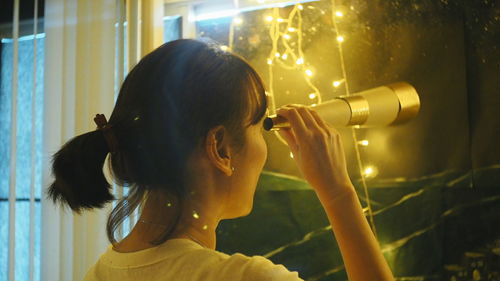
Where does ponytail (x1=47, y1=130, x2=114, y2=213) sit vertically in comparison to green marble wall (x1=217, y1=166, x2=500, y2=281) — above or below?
above

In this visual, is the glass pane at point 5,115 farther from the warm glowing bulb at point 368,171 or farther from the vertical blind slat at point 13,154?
the warm glowing bulb at point 368,171

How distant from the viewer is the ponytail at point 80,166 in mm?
639

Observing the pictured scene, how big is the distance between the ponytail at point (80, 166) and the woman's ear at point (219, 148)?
13cm

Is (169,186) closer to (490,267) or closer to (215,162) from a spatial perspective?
(215,162)

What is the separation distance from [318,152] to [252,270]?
216 mm

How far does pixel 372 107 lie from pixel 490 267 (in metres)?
0.34

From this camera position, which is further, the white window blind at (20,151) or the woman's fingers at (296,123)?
the white window blind at (20,151)

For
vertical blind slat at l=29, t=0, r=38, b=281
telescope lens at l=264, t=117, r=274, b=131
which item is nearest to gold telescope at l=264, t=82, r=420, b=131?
telescope lens at l=264, t=117, r=274, b=131

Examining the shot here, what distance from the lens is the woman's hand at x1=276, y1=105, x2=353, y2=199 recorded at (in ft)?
2.22

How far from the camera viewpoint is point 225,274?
0.52m

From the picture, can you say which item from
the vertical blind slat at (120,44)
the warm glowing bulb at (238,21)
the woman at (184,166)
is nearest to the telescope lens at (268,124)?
the woman at (184,166)

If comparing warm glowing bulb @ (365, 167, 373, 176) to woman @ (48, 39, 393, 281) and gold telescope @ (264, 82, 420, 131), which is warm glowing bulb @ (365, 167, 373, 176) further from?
woman @ (48, 39, 393, 281)

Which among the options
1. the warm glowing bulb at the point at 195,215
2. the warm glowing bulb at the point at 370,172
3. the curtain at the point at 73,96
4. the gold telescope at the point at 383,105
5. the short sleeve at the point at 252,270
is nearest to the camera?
the short sleeve at the point at 252,270

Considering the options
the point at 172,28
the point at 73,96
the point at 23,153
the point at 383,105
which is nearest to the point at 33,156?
the point at 23,153
